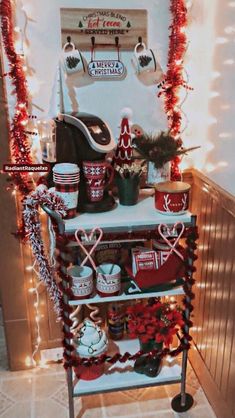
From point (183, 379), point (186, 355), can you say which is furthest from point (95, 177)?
point (183, 379)

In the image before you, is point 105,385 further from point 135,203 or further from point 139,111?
point 139,111

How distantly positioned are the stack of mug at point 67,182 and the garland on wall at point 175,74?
48cm

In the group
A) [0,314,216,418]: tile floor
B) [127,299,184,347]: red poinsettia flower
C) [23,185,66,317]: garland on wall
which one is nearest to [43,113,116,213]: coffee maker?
[23,185,66,317]: garland on wall

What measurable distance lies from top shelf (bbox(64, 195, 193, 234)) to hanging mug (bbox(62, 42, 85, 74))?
1.92 feet

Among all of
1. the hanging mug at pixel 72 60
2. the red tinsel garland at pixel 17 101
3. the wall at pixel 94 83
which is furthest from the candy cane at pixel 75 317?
the hanging mug at pixel 72 60

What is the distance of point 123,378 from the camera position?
1.78 m

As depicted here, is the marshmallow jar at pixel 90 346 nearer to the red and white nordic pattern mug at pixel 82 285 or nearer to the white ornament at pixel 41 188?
the red and white nordic pattern mug at pixel 82 285

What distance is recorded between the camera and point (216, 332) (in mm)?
1745

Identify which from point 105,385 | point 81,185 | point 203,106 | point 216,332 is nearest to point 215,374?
point 216,332

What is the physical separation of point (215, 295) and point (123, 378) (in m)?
0.52

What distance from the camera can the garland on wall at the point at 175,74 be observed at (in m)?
1.70

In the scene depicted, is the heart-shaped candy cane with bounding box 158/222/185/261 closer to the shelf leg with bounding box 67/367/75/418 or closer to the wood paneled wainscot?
the wood paneled wainscot

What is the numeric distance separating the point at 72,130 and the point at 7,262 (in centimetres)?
72

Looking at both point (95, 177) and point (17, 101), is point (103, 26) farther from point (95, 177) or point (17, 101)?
point (95, 177)
